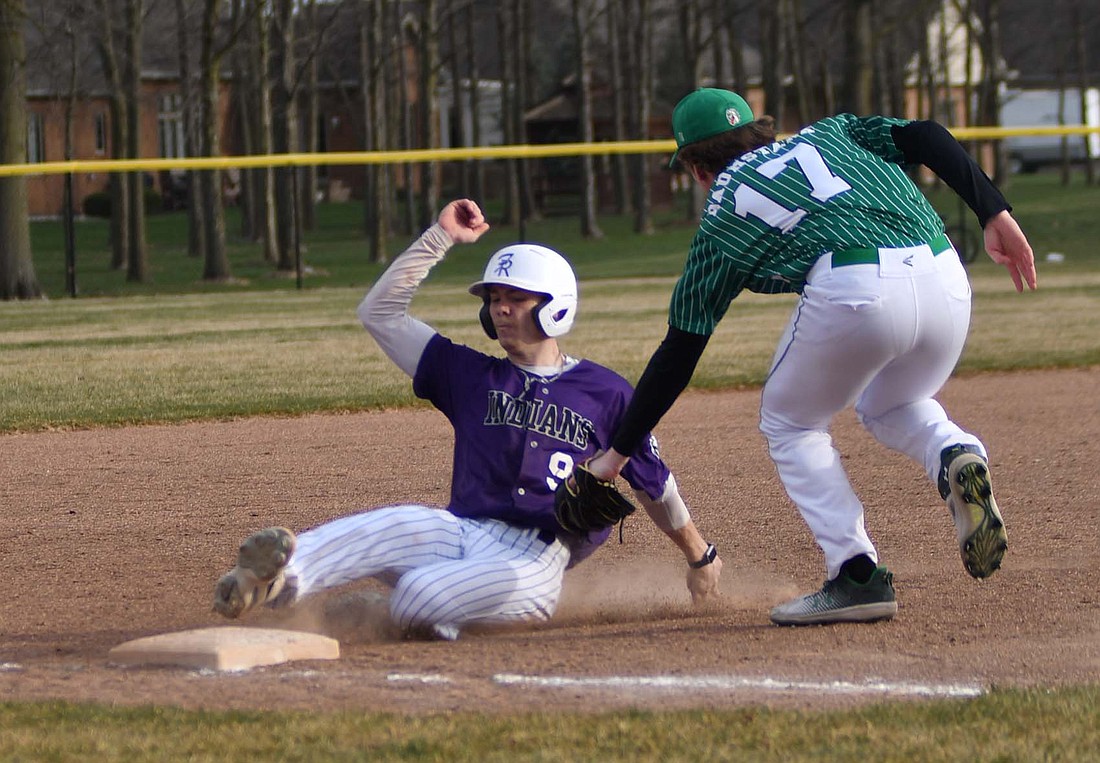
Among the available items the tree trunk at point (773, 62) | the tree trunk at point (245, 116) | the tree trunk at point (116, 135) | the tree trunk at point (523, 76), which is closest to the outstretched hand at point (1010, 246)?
the tree trunk at point (116, 135)

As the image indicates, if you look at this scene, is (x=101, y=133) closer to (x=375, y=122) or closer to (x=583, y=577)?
(x=375, y=122)

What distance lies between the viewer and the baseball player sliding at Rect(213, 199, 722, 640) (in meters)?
4.28

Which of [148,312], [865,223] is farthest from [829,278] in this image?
[148,312]

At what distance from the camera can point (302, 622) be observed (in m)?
4.52

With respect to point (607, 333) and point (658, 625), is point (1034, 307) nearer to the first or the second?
point (607, 333)

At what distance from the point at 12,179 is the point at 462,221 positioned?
1550 cm

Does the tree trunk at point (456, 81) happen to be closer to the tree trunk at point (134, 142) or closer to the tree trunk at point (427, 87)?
the tree trunk at point (427, 87)

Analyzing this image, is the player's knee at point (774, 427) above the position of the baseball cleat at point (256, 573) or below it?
above

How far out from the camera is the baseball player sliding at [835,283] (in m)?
4.00

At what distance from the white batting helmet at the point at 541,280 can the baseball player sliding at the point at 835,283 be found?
1.49ft

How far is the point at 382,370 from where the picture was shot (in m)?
11.1

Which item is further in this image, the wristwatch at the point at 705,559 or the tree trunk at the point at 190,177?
the tree trunk at the point at 190,177

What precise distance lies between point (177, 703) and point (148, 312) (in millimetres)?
13946

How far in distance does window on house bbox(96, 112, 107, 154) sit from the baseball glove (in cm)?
5459
